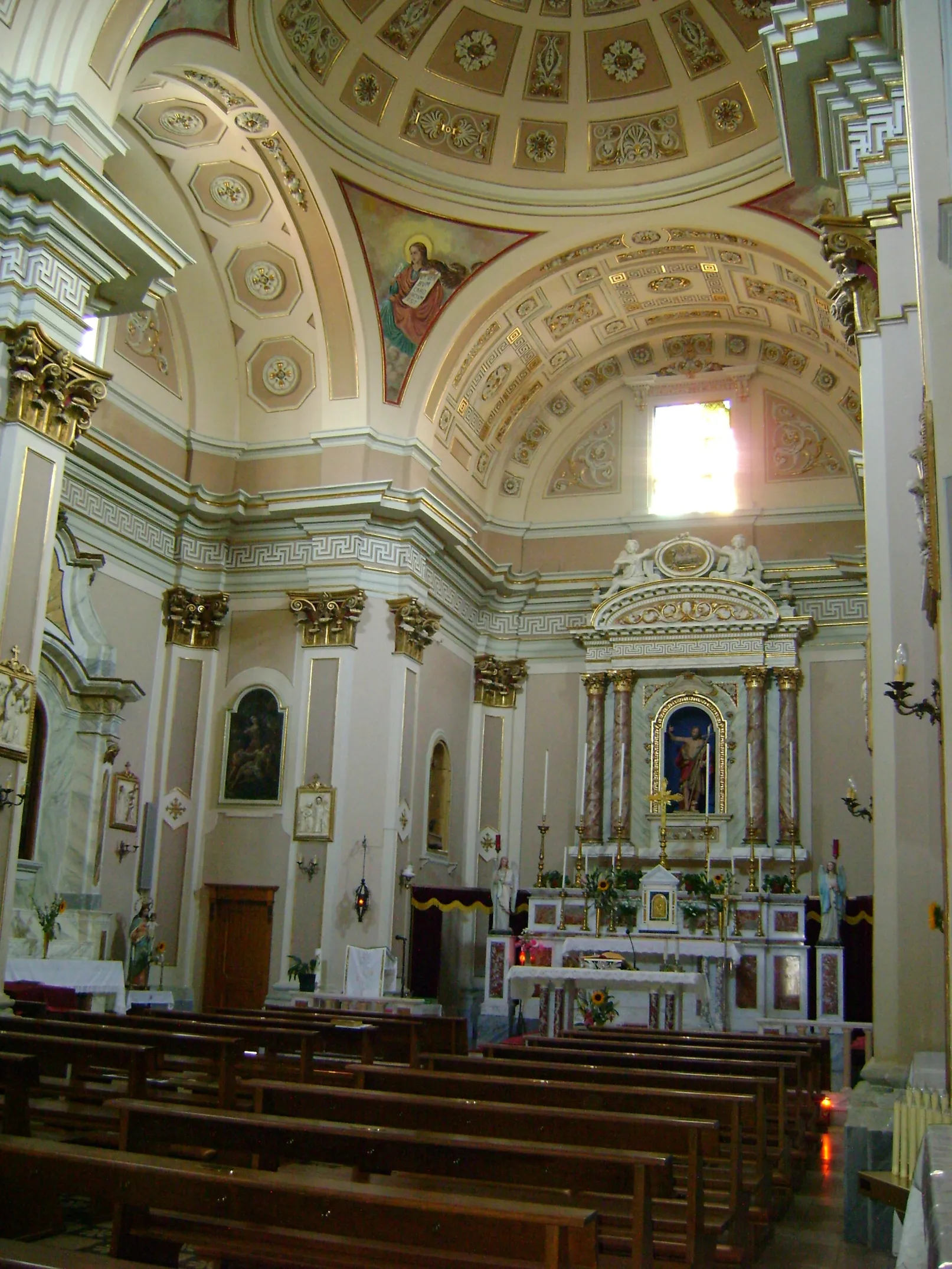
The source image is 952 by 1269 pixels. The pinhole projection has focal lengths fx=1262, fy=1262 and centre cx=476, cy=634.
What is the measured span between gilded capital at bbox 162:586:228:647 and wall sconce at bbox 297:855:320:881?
364 cm

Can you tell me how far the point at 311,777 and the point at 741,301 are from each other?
10328 millimetres

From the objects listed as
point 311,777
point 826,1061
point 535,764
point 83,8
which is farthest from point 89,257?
point 535,764

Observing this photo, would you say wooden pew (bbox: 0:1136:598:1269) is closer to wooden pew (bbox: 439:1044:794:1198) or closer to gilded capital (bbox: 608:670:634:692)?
wooden pew (bbox: 439:1044:794:1198)

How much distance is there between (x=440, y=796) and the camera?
1991cm

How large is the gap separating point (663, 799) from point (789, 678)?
13.5 ft

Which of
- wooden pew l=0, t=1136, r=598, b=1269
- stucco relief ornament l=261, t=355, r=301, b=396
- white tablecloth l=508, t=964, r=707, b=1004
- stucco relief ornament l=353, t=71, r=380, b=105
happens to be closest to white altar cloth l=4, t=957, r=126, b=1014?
white tablecloth l=508, t=964, r=707, b=1004

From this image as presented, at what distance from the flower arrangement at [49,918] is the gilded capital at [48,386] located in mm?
5531

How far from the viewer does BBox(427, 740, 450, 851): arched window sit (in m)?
19.6

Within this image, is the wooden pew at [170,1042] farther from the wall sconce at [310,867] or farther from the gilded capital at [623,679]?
the gilded capital at [623,679]

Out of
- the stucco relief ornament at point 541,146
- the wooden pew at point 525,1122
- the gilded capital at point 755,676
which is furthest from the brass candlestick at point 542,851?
the wooden pew at point 525,1122

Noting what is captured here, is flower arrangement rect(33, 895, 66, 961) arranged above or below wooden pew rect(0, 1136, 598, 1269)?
above

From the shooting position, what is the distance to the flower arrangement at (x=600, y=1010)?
1293 cm

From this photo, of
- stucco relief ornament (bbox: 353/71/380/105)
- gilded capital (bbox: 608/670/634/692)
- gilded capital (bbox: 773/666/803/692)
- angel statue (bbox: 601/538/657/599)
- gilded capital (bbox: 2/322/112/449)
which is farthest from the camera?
angel statue (bbox: 601/538/657/599)

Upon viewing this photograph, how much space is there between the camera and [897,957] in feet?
25.4
